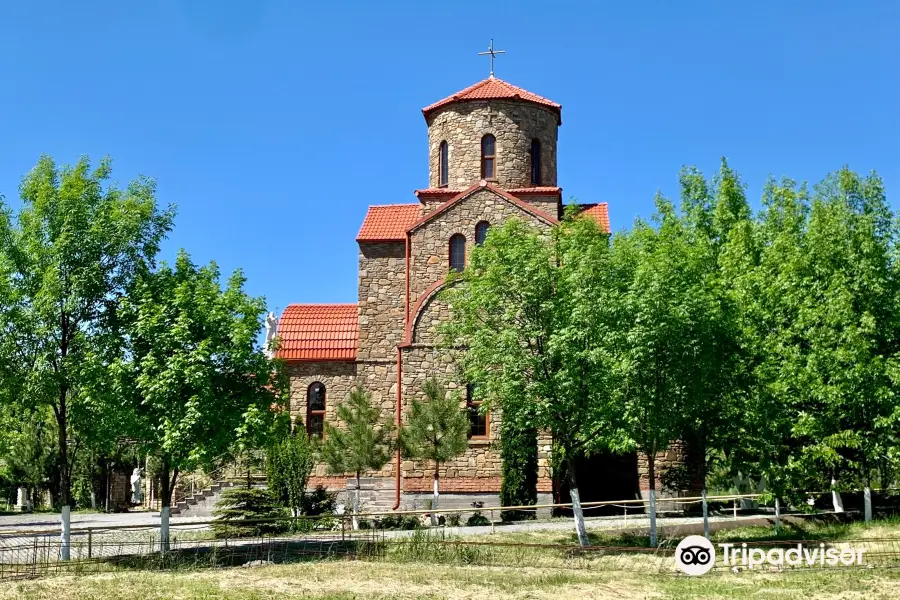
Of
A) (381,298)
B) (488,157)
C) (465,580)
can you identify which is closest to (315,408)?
(381,298)

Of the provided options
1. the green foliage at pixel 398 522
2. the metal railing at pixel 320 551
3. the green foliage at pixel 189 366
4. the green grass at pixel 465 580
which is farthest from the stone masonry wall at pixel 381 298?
the green grass at pixel 465 580

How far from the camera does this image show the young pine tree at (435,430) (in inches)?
1008

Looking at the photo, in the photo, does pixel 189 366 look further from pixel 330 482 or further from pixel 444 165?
pixel 444 165

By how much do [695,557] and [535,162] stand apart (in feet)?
55.2

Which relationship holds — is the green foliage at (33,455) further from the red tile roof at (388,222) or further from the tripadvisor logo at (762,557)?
the tripadvisor logo at (762,557)

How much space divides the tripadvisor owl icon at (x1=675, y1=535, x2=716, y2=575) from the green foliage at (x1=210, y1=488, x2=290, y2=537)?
9850 millimetres

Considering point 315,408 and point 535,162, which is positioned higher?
point 535,162

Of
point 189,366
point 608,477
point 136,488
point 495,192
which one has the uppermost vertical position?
point 495,192

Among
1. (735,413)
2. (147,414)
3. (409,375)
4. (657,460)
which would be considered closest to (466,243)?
(409,375)

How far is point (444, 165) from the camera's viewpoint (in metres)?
31.9

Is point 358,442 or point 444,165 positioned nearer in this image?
point 358,442

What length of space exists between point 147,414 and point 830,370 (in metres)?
15.0

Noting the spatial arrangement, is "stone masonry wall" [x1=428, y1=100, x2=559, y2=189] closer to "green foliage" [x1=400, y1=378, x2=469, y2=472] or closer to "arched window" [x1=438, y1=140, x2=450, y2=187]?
"arched window" [x1=438, y1=140, x2=450, y2=187]

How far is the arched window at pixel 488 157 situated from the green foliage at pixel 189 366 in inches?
509
